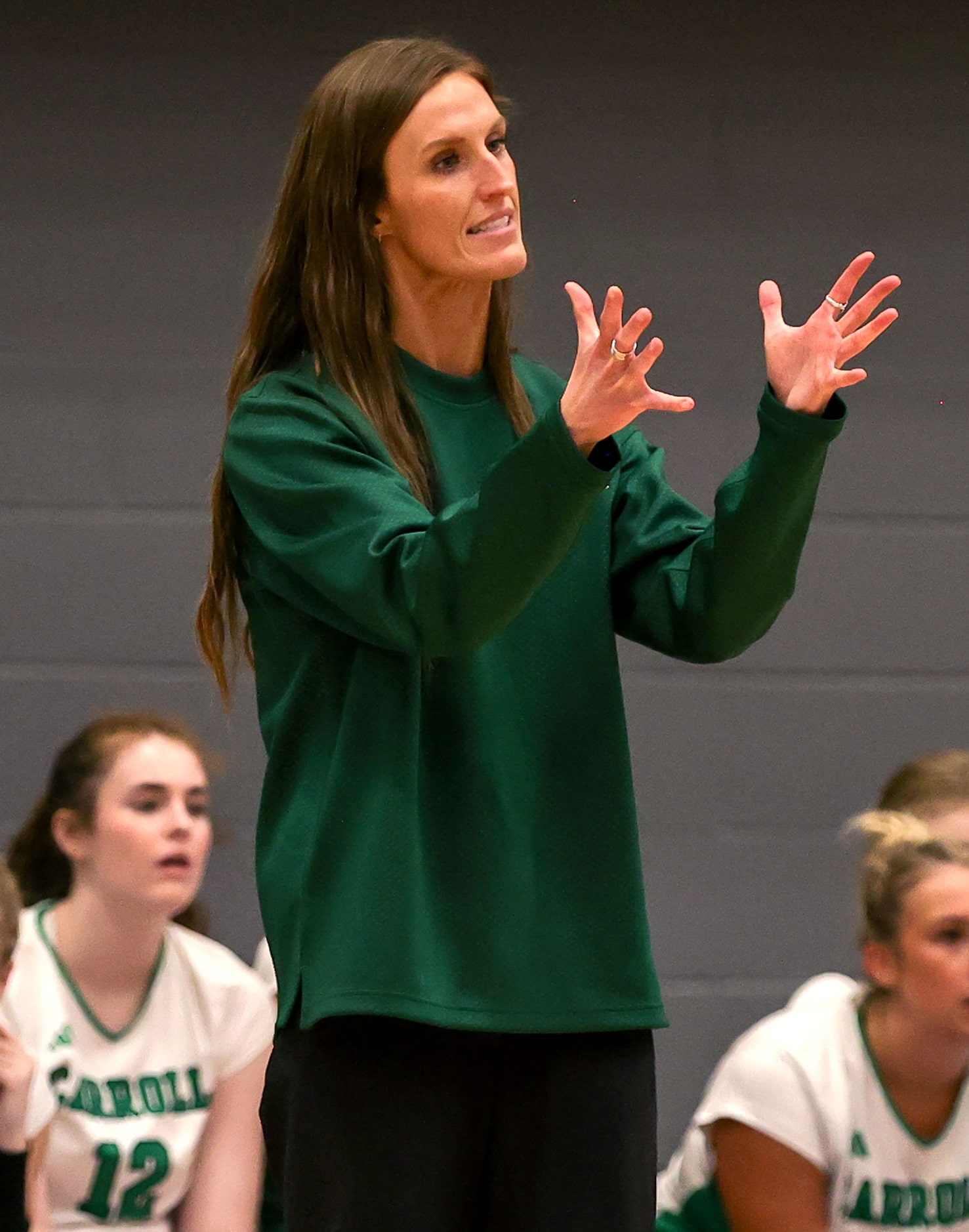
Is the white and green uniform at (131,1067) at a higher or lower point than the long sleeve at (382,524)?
lower

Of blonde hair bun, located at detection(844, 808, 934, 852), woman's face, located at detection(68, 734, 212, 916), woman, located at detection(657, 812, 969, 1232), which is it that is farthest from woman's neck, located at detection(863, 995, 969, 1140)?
woman's face, located at detection(68, 734, 212, 916)

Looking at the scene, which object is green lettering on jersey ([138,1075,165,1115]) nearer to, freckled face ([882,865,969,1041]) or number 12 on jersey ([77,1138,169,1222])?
number 12 on jersey ([77,1138,169,1222])

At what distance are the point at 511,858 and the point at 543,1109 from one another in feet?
0.61

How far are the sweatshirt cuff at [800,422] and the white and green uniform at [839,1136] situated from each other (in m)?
1.38

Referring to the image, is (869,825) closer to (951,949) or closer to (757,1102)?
(951,949)

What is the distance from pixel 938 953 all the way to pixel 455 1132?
1.32 m

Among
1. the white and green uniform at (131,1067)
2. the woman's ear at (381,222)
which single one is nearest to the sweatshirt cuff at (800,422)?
the woman's ear at (381,222)

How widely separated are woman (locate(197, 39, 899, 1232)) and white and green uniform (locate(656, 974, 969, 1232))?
44.7 inches

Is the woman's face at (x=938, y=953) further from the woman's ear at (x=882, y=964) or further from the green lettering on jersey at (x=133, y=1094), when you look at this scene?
the green lettering on jersey at (x=133, y=1094)

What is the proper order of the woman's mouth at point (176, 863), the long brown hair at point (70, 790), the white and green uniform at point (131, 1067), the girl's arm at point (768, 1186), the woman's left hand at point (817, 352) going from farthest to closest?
the long brown hair at point (70, 790)
the woman's mouth at point (176, 863)
the white and green uniform at point (131, 1067)
the girl's arm at point (768, 1186)
the woman's left hand at point (817, 352)

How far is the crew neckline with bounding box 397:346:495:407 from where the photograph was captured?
5.02 ft

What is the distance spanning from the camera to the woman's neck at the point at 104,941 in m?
2.97

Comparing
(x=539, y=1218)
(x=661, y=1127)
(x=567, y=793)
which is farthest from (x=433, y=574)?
(x=661, y=1127)

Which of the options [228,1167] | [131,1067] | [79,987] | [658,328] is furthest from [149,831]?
[658,328]
